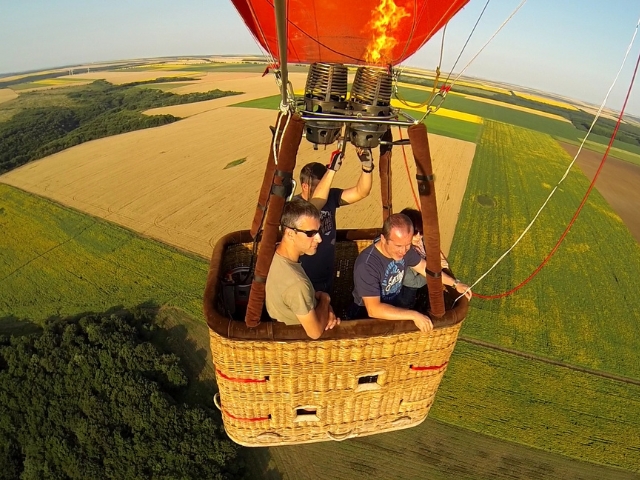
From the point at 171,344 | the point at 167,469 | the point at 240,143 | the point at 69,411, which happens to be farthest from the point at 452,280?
the point at 240,143

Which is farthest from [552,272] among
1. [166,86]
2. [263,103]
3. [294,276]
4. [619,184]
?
[166,86]

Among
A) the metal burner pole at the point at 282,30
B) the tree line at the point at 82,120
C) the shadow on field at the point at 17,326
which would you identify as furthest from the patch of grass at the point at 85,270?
the tree line at the point at 82,120

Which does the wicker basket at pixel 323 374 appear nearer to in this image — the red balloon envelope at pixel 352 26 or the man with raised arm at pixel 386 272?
the man with raised arm at pixel 386 272

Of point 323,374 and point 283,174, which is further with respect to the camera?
point 323,374

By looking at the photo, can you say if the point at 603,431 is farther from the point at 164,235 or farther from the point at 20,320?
the point at 20,320

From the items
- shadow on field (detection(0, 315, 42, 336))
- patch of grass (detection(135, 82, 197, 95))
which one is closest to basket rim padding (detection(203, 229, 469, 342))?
shadow on field (detection(0, 315, 42, 336))

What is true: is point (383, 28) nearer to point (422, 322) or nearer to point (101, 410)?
point (422, 322)

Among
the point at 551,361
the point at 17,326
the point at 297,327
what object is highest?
the point at 297,327
